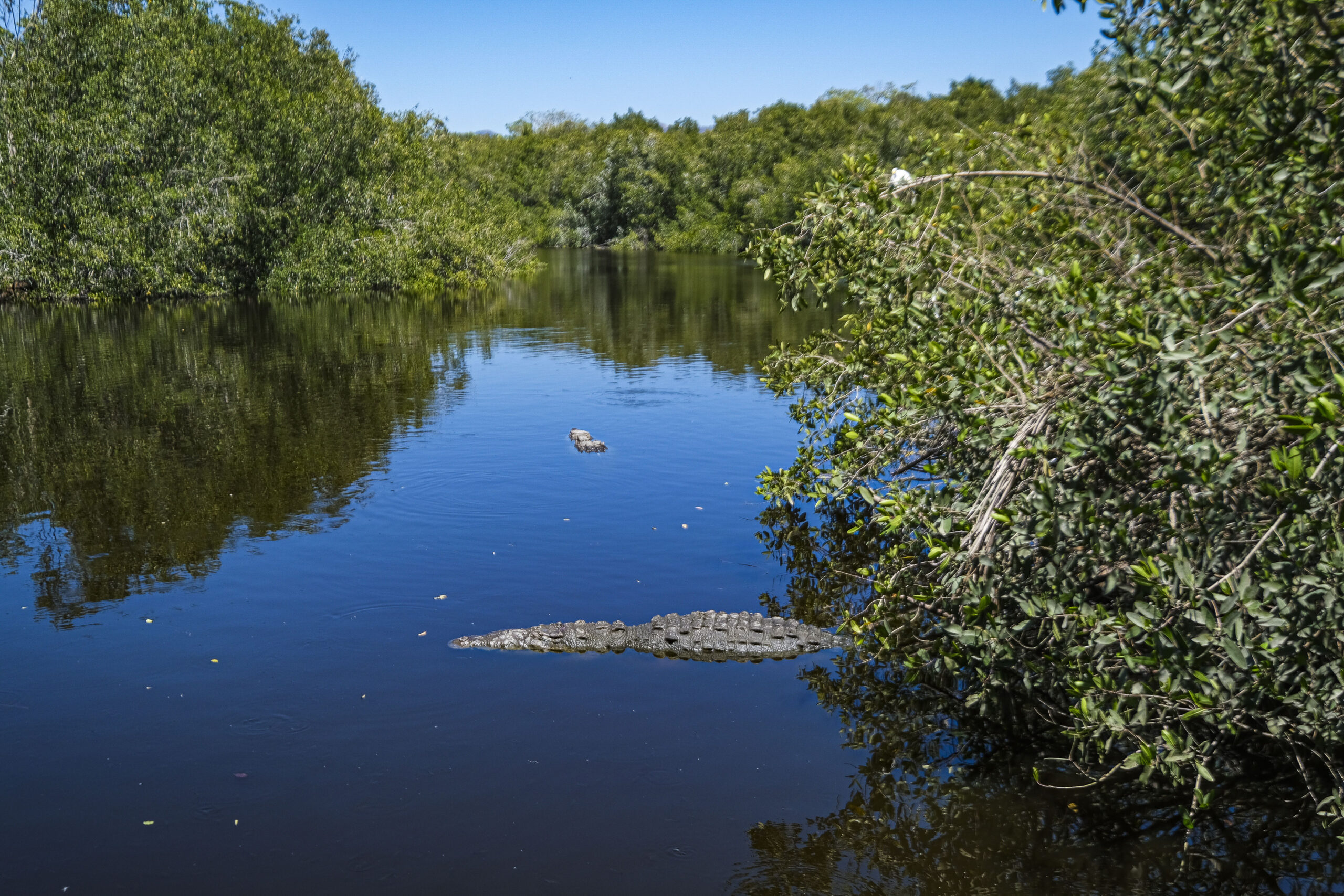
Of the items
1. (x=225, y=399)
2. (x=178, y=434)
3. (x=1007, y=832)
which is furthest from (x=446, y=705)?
(x=225, y=399)

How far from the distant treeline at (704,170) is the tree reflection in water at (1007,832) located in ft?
225

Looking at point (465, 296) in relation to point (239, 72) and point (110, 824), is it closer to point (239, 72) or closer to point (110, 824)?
point (239, 72)

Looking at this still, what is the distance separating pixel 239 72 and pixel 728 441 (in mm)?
34169

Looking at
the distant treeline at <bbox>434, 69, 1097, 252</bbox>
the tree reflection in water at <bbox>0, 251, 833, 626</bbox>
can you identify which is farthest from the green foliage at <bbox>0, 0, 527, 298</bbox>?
the distant treeline at <bbox>434, 69, 1097, 252</bbox>

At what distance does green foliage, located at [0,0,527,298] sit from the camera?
31.9 m

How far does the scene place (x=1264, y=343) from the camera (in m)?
4.60

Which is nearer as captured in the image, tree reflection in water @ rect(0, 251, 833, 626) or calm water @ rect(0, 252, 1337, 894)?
calm water @ rect(0, 252, 1337, 894)

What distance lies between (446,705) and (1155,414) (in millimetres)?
5016

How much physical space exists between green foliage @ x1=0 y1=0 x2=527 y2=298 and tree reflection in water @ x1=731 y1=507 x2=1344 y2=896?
109ft

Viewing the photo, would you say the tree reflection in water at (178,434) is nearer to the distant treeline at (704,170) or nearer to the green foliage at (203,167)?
the green foliage at (203,167)

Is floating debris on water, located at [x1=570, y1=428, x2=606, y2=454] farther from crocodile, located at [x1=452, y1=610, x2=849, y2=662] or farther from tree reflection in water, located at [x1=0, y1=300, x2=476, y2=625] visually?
crocodile, located at [x1=452, y1=610, x2=849, y2=662]

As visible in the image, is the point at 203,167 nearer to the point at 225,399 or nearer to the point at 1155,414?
the point at 225,399

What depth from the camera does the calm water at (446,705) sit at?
17.9 ft

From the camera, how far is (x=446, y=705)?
7.13 metres
